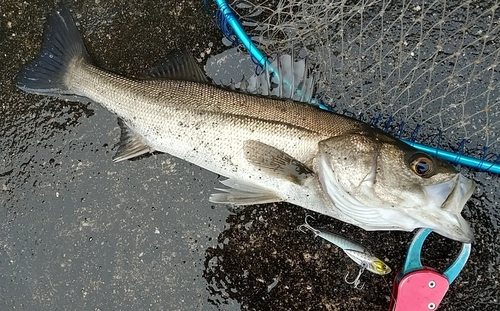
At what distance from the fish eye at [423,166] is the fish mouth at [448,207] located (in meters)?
0.07

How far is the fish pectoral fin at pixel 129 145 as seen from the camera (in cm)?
255

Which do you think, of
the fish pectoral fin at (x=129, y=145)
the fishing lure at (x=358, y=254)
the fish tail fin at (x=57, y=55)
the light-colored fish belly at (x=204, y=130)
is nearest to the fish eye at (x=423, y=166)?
the light-colored fish belly at (x=204, y=130)

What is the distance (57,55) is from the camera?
2.62 metres

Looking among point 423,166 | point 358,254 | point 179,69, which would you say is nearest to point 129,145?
point 179,69

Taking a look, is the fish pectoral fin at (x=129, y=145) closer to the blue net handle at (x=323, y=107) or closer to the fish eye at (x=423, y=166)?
the blue net handle at (x=323, y=107)

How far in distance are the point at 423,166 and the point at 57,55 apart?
2.07m

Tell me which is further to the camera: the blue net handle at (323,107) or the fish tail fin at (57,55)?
the fish tail fin at (57,55)

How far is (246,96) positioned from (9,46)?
164 cm

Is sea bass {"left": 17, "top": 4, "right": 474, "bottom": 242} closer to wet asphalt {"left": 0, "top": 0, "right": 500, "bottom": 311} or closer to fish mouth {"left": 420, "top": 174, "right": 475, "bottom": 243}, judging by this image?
fish mouth {"left": 420, "top": 174, "right": 475, "bottom": 243}

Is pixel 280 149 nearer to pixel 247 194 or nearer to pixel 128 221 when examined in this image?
pixel 247 194

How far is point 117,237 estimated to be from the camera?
2.80 metres

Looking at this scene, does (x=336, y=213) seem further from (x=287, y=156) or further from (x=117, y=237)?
(x=117, y=237)

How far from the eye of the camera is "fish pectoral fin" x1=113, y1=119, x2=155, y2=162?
2.55m

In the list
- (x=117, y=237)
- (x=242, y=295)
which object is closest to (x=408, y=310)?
(x=242, y=295)
